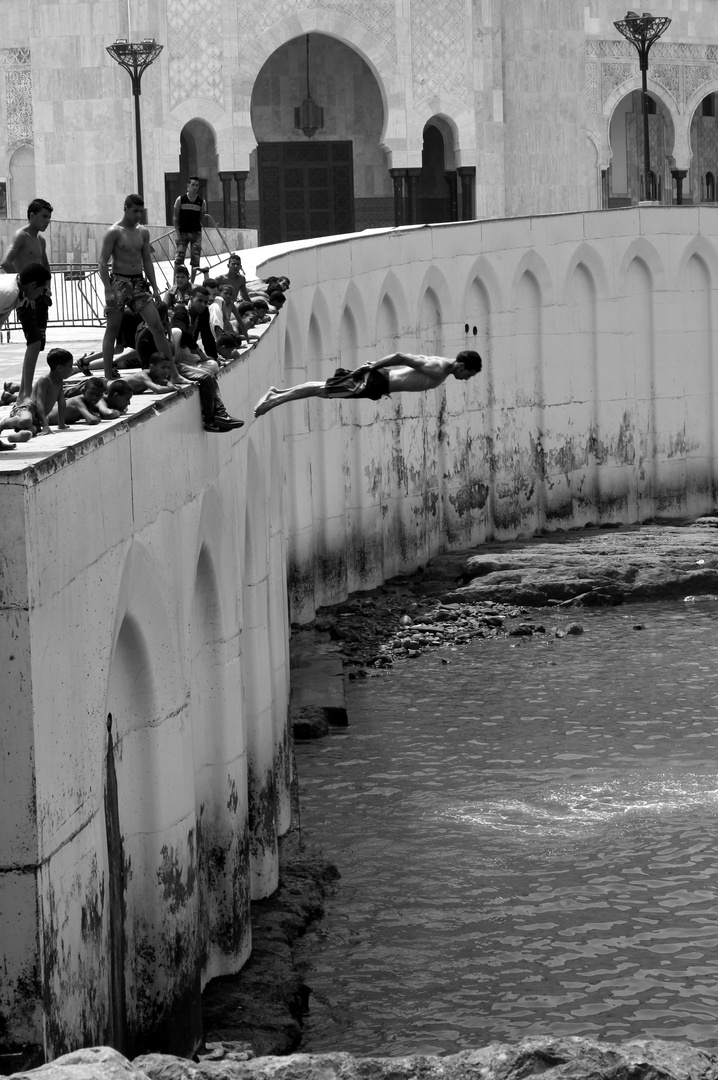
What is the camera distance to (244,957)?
433 inches

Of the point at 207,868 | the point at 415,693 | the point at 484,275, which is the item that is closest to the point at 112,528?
the point at 207,868

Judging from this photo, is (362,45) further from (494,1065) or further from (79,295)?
(494,1065)

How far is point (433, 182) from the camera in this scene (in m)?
39.7

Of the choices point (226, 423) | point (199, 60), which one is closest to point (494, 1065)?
point (226, 423)

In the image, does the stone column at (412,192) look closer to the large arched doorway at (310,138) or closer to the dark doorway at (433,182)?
the large arched doorway at (310,138)

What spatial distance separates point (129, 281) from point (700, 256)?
21.3 metres

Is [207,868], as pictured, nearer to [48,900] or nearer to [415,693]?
[48,900]

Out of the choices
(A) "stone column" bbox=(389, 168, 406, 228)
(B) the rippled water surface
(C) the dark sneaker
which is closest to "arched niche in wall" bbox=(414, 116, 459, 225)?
(A) "stone column" bbox=(389, 168, 406, 228)

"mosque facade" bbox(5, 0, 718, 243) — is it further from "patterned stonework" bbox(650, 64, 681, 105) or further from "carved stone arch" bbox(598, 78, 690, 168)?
"patterned stonework" bbox(650, 64, 681, 105)

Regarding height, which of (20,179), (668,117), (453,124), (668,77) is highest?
(668,77)

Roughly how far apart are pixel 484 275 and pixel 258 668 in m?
16.3

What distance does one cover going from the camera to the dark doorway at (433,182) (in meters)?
39.3

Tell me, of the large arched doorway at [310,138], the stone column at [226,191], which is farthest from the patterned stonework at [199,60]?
the large arched doorway at [310,138]

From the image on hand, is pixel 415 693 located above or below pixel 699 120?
below
